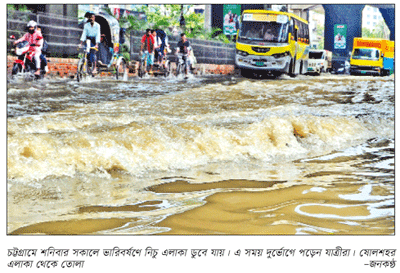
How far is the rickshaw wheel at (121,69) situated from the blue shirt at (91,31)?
0.97 m

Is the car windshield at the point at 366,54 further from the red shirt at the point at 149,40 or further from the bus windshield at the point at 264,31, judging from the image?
the red shirt at the point at 149,40

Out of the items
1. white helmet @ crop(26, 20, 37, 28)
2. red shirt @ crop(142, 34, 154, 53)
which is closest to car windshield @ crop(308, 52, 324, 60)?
red shirt @ crop(142, 34, 154, 53)

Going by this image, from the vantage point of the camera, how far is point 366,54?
24344 millimetres

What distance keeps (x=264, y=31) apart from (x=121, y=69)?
610 centimetres

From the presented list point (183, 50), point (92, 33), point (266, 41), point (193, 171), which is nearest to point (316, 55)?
point (266, 41)

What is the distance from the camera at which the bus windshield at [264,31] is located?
1652cm

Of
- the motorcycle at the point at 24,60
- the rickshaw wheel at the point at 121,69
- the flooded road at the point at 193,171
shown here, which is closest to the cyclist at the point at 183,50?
the rickshaw wheel at the point at 121,69

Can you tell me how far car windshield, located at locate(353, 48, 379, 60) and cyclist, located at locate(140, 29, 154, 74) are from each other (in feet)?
42.9

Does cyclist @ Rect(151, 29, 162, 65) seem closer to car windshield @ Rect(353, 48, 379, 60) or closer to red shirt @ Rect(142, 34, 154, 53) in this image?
red shirt @ Rect(142, 34, 154, 53)

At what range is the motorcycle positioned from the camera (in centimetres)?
938

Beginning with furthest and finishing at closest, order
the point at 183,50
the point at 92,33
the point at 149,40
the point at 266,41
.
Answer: the point at 266,41 < the point at 183,50 < the point at 149,40 < the point at 92,33

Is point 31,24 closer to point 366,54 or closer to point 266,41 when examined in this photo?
point 266,41

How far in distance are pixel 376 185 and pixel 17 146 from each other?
3.22 meters
